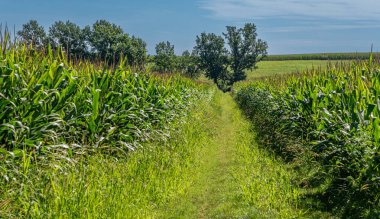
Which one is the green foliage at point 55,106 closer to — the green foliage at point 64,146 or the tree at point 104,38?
the green foliage at point 64,146

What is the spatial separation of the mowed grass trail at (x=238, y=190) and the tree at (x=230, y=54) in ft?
269

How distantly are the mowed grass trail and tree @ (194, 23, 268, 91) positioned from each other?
82.1 metres

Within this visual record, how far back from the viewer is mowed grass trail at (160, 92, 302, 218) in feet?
24.1

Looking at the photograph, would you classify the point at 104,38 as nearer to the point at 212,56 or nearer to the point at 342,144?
the point at 212,56

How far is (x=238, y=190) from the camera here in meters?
8.58

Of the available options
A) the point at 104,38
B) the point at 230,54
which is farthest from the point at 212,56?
the point at 104,38

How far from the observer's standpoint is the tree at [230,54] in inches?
3701

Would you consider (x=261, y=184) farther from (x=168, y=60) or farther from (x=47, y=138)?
(x=168, y=60)

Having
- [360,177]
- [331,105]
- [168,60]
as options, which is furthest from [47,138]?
[168,60]

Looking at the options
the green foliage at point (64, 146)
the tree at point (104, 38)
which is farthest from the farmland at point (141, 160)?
the tree at point (104, 38)

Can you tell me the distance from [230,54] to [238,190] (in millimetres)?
89362

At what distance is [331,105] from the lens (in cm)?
999

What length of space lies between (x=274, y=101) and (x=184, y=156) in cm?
731

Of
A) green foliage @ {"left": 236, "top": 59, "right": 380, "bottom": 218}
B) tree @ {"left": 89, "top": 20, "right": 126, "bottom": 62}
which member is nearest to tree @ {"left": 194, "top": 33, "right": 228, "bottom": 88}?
tree @ {"left": 89, "top": 20, "right": 126, "bottom": 62}
